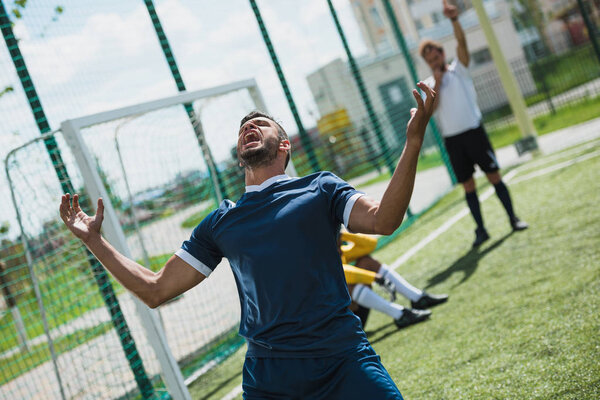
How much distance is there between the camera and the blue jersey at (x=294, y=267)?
2.21 m

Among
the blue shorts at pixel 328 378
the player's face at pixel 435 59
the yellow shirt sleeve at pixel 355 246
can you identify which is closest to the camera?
the blue shorts at pixel 328 378

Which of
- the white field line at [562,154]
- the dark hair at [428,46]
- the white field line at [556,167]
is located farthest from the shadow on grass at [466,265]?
the white field line at [562,154]

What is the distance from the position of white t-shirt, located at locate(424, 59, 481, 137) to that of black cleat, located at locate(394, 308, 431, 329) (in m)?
2.34

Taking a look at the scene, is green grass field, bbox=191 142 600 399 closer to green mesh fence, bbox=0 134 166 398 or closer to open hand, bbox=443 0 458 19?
green mesh fence, bbox=0 134 166 398

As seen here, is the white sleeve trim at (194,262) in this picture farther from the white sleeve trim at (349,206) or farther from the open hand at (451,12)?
the open hand at (451,12)

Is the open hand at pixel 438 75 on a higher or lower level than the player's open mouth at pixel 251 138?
higher

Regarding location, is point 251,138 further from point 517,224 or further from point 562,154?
point 562,154

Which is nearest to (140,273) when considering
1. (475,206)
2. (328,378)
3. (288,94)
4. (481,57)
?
(328,378)

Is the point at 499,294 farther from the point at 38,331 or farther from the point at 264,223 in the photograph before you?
the point at 38,331

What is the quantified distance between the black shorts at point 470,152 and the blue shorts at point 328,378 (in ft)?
14.6

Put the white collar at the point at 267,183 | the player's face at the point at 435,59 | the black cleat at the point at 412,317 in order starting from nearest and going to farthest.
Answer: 1. the white collar at the point at 267,183
2. the black cleat at the point at 412,317
3. the player's face at the point at 435,59

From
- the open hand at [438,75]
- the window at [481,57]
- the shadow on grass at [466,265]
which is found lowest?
the shadow on grass at [466,265]

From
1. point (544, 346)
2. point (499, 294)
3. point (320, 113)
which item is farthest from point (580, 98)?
point (544, 346)

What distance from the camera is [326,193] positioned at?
7.50 feet
